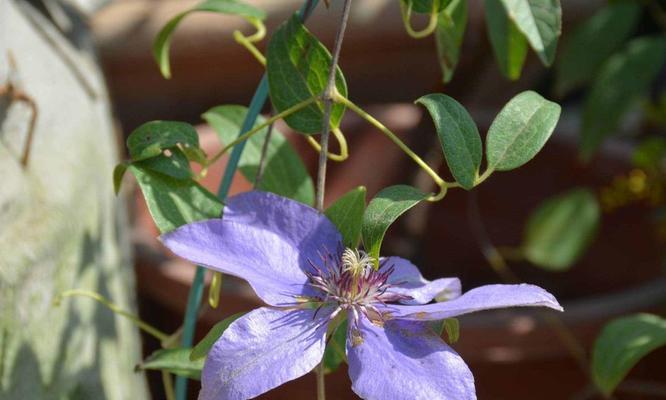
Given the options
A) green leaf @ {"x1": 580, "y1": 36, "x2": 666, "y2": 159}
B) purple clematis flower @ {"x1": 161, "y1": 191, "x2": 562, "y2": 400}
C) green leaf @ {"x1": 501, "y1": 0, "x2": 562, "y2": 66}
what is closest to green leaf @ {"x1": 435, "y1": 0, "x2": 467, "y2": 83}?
green leaf @ {"x1": 501, "y1": 0, "x2": 562, "y2": 66}

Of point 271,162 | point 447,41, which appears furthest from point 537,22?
point 271,162

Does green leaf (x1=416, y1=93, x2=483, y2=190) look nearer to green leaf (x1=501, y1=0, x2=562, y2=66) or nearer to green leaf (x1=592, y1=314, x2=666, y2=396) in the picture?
green leaf (x1=501, y1=0, x2=562, y2=66)

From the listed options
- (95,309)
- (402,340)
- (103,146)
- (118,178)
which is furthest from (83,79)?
(402,340)

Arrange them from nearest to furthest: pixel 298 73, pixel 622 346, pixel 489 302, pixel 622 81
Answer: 1. pixel 489 302
2. pixel 298 73
3. pixel 622 346
4. pixel 622 81

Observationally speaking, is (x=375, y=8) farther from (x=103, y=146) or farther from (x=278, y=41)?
(x=278, y=41)

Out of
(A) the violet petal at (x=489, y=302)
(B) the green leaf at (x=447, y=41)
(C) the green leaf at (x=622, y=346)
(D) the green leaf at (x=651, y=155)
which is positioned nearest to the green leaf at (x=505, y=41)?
(B) the green leaf at (x=447, y=41)

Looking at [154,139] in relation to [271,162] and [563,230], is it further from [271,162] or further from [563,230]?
[563,230]
